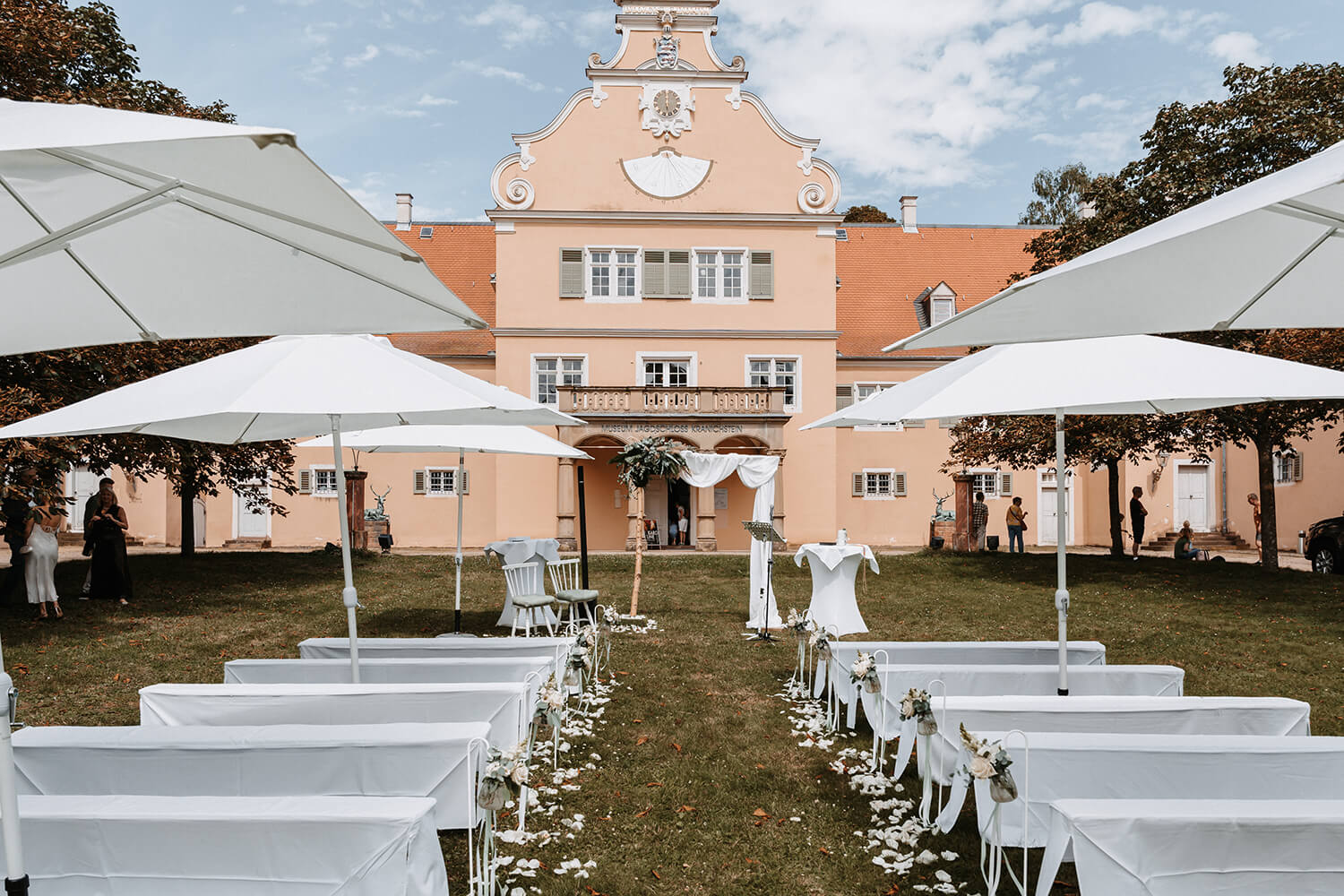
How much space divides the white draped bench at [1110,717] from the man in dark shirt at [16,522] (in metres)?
9.90

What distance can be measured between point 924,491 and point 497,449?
20.7 metres

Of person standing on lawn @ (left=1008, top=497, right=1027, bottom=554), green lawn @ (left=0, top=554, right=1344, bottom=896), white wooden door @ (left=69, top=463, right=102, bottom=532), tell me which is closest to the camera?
green lawn @ (left=0, top=554, right=1344, bottom=896)

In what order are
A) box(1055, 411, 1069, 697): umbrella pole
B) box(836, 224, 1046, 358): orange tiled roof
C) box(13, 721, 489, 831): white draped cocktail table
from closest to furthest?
box(13, 721, 489, 831): white draped cocktail table
box(1055, 411, 1069, 697): umbrella pole
box(836, 224, 1046, 358): orange tiled roof

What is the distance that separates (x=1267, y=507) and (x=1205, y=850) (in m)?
15.1

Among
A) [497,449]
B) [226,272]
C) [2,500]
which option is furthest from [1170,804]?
[2,500]

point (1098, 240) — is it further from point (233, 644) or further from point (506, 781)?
point (506, 781)

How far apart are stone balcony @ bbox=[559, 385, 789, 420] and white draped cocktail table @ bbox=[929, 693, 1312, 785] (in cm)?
1905

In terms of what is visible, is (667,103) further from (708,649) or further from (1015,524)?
(708,649)

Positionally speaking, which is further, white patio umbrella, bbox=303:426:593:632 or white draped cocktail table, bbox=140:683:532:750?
white patio umbrella, bbox=303:426:593:632

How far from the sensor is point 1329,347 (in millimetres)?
13195

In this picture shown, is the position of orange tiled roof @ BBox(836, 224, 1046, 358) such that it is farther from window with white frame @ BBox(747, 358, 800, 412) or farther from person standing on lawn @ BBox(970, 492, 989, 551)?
person standing on lawn @ BBox(970, 492, 989, 551)

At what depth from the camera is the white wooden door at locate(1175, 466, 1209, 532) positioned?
27781 mm

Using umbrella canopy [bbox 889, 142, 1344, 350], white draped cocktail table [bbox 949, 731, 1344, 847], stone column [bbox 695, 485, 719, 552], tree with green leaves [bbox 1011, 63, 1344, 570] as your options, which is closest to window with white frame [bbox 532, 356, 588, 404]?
stone column [bbox 695, 485, 719, 552]

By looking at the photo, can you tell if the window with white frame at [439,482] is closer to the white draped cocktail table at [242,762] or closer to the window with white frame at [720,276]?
the window with white frame at [720,276]
